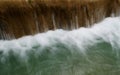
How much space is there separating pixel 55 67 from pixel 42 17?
0.94m

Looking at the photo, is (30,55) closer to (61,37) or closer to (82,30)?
(61,37)

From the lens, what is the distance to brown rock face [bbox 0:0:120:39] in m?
5.26

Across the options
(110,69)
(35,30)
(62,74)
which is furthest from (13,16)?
(110,69)

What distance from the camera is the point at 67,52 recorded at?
5.43 m

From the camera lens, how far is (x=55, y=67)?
511 centimetres

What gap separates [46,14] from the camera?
17.9 feet

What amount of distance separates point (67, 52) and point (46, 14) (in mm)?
749

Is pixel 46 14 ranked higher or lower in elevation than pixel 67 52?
higher

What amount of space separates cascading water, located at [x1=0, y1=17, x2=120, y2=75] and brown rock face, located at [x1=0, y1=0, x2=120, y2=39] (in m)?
0.15

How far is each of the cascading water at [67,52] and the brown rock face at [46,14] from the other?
150 mm

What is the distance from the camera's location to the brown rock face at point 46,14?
17.3 feet

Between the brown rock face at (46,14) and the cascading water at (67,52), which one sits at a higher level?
the brown rock face at (46,14)

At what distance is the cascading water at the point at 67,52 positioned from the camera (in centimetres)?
503

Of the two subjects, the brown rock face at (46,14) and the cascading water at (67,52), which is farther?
the brown rock face at (46,14)
